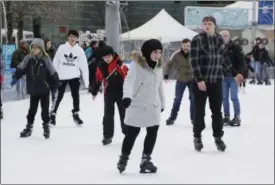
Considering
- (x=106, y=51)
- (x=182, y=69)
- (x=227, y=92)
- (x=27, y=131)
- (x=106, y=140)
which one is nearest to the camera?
(x=106, y=51)

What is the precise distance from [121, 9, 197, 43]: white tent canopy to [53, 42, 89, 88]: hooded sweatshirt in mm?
14791

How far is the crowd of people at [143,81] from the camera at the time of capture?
17.8 feet

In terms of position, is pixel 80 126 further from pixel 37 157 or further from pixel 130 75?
pixel 130 75

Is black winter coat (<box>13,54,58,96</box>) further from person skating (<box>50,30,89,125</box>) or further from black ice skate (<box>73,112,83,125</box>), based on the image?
black ice skate (<box>73,112,83,125</box>)

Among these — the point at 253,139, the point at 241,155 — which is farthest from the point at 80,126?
the point at 241,155

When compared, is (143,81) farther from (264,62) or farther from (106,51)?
(264,62)

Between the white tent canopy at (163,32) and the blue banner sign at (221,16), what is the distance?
1.12m

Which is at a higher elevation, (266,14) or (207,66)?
(266,14)

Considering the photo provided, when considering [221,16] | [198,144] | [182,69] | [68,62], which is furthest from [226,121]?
[221,16]

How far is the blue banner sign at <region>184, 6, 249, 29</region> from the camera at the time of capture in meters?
25.2

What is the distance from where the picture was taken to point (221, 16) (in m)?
25.4

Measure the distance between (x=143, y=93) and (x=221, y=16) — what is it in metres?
20.5

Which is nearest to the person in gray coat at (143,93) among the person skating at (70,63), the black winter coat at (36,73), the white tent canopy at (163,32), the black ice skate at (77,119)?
the black winter coat at (36,73)

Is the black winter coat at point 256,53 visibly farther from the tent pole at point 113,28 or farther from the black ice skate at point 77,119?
the black ice skate at point 77,119
